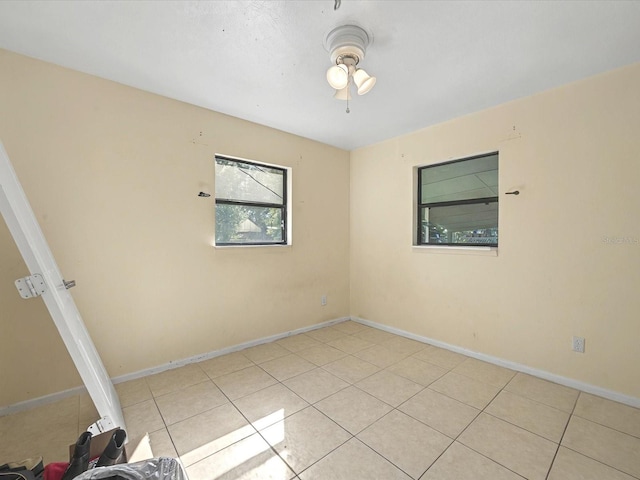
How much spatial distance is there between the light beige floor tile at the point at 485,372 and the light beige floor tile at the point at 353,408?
3.24 feet

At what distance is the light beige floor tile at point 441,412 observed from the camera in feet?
6.10

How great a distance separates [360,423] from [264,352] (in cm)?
143

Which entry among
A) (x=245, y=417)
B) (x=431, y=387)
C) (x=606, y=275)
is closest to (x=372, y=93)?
(x=606, y=275)

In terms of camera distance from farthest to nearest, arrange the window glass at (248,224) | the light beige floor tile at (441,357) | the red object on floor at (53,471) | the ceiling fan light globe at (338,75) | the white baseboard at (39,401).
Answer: the window glass at (248,224)
the light beige floor tile at (441,357)
the white baseboard at (39,401)
the ceiling fan light globe at (338,75)
the red object on floor at (53,471)

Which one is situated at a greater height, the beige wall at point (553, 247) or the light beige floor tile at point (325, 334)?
the beige wall at point (553, 247)

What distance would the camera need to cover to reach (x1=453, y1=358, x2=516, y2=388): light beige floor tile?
246 centimetres

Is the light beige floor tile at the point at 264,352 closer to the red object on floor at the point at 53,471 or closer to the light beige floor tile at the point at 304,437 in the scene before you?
the light beige floor tile at the point at 304,437

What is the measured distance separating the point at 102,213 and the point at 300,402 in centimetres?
218

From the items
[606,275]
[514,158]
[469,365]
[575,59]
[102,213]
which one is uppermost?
[575,59]

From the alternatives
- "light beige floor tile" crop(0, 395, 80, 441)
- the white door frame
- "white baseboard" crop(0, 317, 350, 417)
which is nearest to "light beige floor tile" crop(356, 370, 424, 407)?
"white baseboard" crop(0, 317, 350, 417)

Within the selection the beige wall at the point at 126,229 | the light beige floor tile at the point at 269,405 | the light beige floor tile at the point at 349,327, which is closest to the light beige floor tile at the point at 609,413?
the light beige floor tile at the point at 269,405

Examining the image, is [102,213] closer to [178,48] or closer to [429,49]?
[178,48]

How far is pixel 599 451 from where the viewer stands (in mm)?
1649

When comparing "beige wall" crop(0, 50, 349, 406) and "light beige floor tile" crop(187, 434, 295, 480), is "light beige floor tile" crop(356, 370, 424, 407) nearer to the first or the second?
"light beige floor tile" crop(187, 434, 295, 480)
